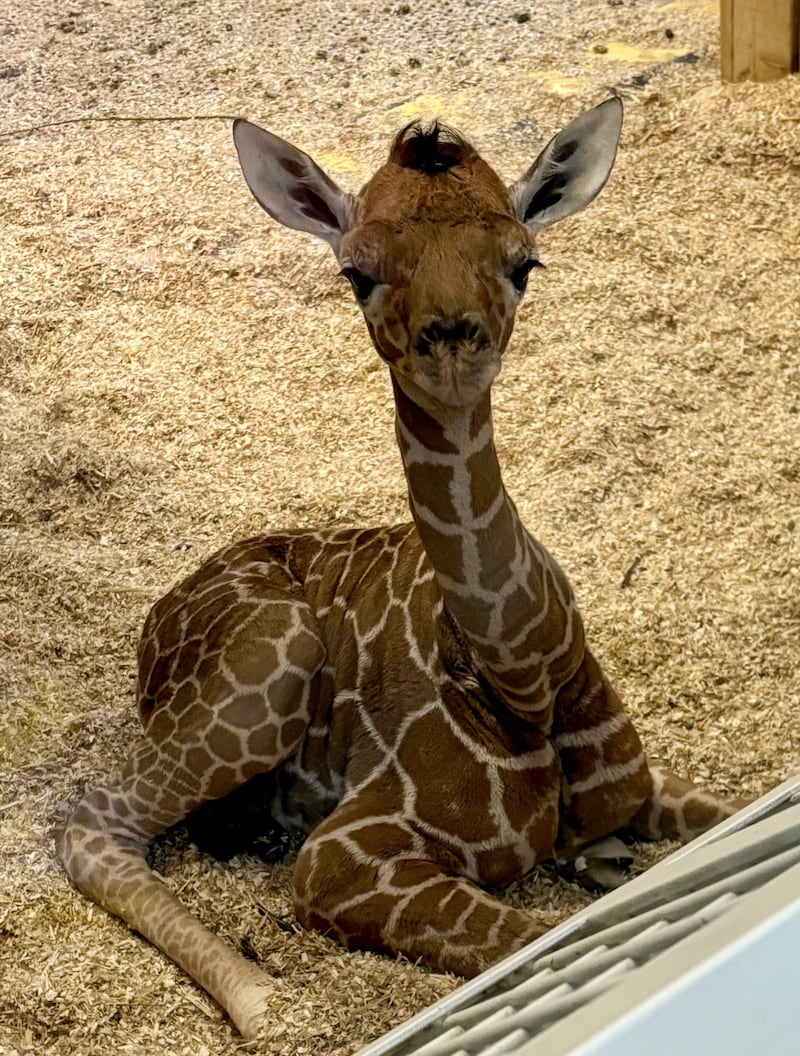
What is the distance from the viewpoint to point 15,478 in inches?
208

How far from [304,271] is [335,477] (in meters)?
1.50

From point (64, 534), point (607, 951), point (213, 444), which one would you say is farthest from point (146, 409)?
point (607, 951)

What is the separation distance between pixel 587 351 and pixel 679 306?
49cm

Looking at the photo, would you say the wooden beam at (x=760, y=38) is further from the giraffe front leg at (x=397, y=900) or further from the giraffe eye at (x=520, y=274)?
the giraffe front leg at (x=397, y=900)

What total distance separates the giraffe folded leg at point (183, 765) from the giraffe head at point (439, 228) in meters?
1.02

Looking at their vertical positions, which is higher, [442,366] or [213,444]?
[442,366]

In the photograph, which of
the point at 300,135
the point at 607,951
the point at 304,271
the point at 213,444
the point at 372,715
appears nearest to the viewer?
the point at 607,951

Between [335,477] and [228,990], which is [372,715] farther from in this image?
[335,477]

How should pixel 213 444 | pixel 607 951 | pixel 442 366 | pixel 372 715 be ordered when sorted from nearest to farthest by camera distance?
pixel 607 951 < pixel 442 366 < pixel 372 715 < pixel 213 444

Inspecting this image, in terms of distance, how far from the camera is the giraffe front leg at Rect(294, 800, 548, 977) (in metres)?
3.09

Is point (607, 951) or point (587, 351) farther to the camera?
point (587, 351)

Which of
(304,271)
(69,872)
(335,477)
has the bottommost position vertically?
(69,872)

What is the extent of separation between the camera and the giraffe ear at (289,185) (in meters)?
3.22

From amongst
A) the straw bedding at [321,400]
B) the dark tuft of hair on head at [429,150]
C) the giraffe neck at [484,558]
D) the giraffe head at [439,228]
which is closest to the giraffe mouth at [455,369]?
the giraffe head at [439,228]
